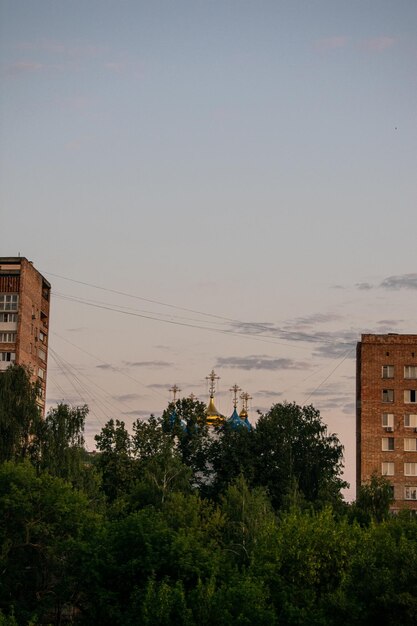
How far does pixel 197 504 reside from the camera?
8375 cm

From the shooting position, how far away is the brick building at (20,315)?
111 meters

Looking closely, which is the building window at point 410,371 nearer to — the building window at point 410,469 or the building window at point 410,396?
the building window at point 410,396

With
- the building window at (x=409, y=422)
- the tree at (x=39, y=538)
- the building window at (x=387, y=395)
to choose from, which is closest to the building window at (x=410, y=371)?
the building window at (x=387, y=395)

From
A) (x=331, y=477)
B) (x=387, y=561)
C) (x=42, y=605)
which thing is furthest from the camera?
(x=331, y=477)

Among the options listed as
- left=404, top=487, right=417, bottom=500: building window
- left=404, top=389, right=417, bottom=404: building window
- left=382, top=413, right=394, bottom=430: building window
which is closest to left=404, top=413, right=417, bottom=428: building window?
left=382, top=413, right=394, bottom=430: building window

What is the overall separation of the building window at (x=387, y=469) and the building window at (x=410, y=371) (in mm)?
8085

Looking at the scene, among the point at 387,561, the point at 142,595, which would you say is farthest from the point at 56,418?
the point at 387,561

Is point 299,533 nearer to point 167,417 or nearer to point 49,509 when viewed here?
point 49,509

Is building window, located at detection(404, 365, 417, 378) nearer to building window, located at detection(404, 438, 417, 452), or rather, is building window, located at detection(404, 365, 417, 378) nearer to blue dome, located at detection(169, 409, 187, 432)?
building window, located at detection(404, 438, 417, 452)

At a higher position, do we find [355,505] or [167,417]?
[167,417]

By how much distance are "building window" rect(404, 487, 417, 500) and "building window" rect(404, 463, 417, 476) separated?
1.33 metres

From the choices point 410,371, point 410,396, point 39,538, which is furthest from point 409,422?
point 39,538

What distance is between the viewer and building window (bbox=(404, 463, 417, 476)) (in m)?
104

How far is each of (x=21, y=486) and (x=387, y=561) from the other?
25128mm
